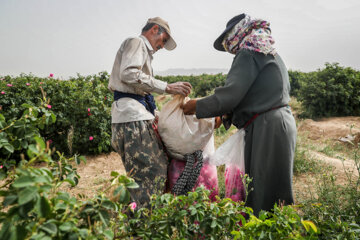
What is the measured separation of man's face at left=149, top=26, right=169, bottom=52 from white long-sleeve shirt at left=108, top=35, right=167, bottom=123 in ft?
0.21

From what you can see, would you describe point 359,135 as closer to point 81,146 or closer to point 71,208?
point 81,146

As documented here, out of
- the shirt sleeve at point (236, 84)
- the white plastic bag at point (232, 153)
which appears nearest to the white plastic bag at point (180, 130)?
the white plastic bag at point (232, 153)

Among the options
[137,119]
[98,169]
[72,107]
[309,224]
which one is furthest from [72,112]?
[309,224]

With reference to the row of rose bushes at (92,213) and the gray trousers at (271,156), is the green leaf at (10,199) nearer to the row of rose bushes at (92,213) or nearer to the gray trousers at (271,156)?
the row of rose bushes at (92,213)

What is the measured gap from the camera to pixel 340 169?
4066mm

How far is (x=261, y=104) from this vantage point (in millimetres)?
1916

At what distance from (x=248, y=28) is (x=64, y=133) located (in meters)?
4.64

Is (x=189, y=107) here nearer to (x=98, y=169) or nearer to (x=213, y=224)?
(x=213, y=224)

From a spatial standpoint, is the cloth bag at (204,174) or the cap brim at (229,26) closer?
the cap brim at (229,26)

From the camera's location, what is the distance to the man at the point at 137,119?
2086 millimetres

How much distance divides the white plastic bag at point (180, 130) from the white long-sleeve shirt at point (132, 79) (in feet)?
0.57

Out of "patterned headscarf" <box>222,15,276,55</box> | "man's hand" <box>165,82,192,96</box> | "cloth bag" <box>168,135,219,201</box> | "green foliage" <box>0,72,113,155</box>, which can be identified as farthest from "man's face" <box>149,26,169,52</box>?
"green foliage" <box>0,72,113,155</box>

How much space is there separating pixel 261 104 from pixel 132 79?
106 cm

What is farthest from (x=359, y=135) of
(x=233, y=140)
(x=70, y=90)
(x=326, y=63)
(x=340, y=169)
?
→ (x=70, y=90)
